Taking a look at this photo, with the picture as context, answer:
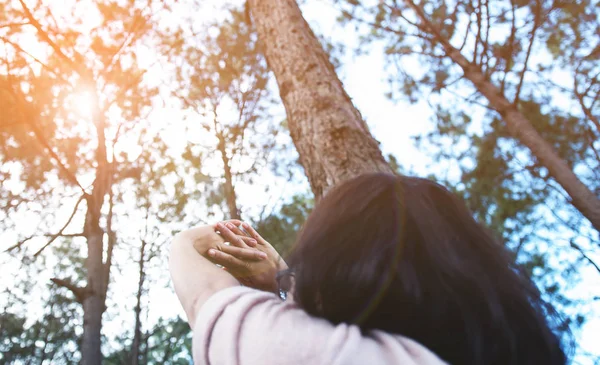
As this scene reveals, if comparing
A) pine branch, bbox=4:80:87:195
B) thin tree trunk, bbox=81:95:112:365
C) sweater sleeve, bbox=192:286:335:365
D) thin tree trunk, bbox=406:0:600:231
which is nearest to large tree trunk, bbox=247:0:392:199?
sweater sleeve, bbox=192:286:335:365

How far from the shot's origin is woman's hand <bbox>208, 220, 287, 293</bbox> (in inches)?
38.6

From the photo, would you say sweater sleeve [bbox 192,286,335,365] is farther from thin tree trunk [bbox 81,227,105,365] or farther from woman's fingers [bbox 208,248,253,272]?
thin tree trunk [bbox 81,227,105,365]

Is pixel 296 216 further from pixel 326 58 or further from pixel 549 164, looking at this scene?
pixel 326 58

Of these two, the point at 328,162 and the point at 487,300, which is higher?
the point at 328,162

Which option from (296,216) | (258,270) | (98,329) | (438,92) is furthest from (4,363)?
(258,270)

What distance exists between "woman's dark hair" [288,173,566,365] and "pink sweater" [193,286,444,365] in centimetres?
5

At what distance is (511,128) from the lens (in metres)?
4.39

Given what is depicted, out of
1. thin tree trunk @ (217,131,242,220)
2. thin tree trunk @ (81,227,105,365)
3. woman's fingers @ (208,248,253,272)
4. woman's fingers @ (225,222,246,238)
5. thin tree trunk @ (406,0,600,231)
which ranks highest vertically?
thin tree trunk @ (217,131,242,220)

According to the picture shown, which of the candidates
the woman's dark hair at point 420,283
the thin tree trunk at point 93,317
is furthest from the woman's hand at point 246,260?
the thin tree trunk at point 93,317

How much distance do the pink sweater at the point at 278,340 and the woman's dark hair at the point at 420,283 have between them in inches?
1.8

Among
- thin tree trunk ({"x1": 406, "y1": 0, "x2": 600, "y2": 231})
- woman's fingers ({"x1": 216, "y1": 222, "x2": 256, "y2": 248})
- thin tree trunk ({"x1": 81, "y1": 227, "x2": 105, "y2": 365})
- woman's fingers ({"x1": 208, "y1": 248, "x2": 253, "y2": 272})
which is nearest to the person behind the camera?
woman's fingers ({"x1": 208, "y1": 248, "x2": 253, "y2": 272})

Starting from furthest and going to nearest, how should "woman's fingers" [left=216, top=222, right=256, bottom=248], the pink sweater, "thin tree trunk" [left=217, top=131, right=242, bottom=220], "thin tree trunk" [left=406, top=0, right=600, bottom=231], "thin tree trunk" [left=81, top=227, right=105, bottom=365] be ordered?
"thin tree trunk" [left=217, top=131, right=242, bottom=220] < "thin tree trunk" [left=81, top=227, right=105, bottom=365] < "thin tree trunk" [left=406, top=0, right=600, bottom=231] < "woman's fingers" [left=216, top=222, right=256, bottom=248] < the pink sweater

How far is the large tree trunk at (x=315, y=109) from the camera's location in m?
1.54

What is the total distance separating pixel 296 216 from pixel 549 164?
5.90 meters
